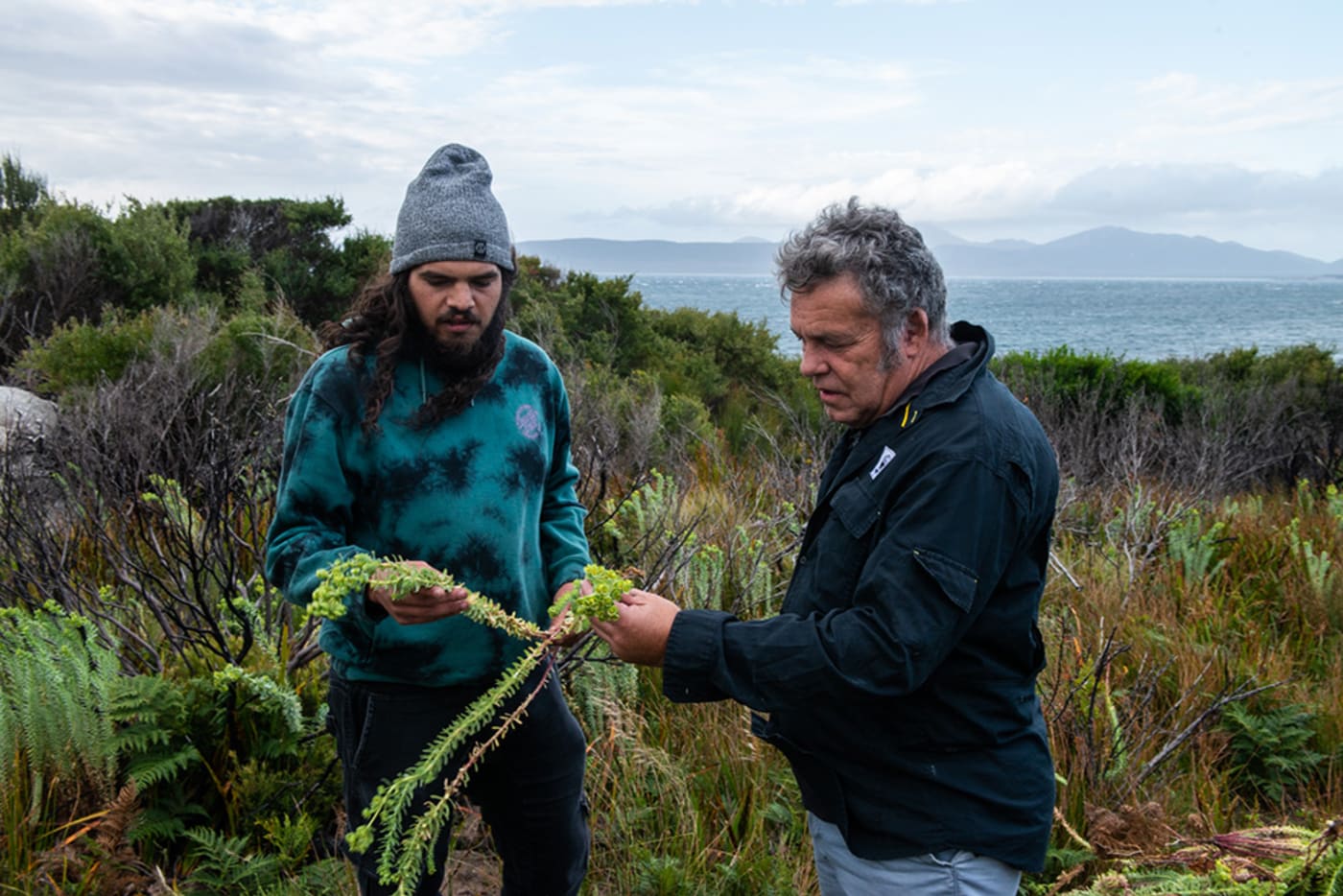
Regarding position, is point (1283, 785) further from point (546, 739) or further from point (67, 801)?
point (67, 801)

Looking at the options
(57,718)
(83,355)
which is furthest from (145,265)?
(57,718)

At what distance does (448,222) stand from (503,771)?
1.42 metres

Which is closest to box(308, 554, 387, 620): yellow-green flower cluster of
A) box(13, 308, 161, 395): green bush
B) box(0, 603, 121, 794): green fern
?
box(0, 603, 121, 794): green fern

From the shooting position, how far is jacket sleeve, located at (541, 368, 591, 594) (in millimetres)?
2723

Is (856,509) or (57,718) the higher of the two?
(856,509)

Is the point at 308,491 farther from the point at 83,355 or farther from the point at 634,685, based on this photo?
the point at 83,355

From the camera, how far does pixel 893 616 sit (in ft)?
5.80

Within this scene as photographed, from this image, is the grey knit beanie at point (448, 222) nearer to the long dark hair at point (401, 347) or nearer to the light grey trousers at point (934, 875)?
the long dark hair at point (401, 347)

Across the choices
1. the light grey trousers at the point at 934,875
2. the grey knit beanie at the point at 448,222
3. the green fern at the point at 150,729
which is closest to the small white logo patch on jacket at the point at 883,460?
the light grey trousers at the point at 934,875

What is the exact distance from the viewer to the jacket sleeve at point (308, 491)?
233cm

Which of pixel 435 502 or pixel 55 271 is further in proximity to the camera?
pixel 55 271

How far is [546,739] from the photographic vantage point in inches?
102

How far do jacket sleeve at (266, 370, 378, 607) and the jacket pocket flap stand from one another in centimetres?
131

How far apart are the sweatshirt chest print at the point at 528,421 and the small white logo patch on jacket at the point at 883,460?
1021 millimetres
